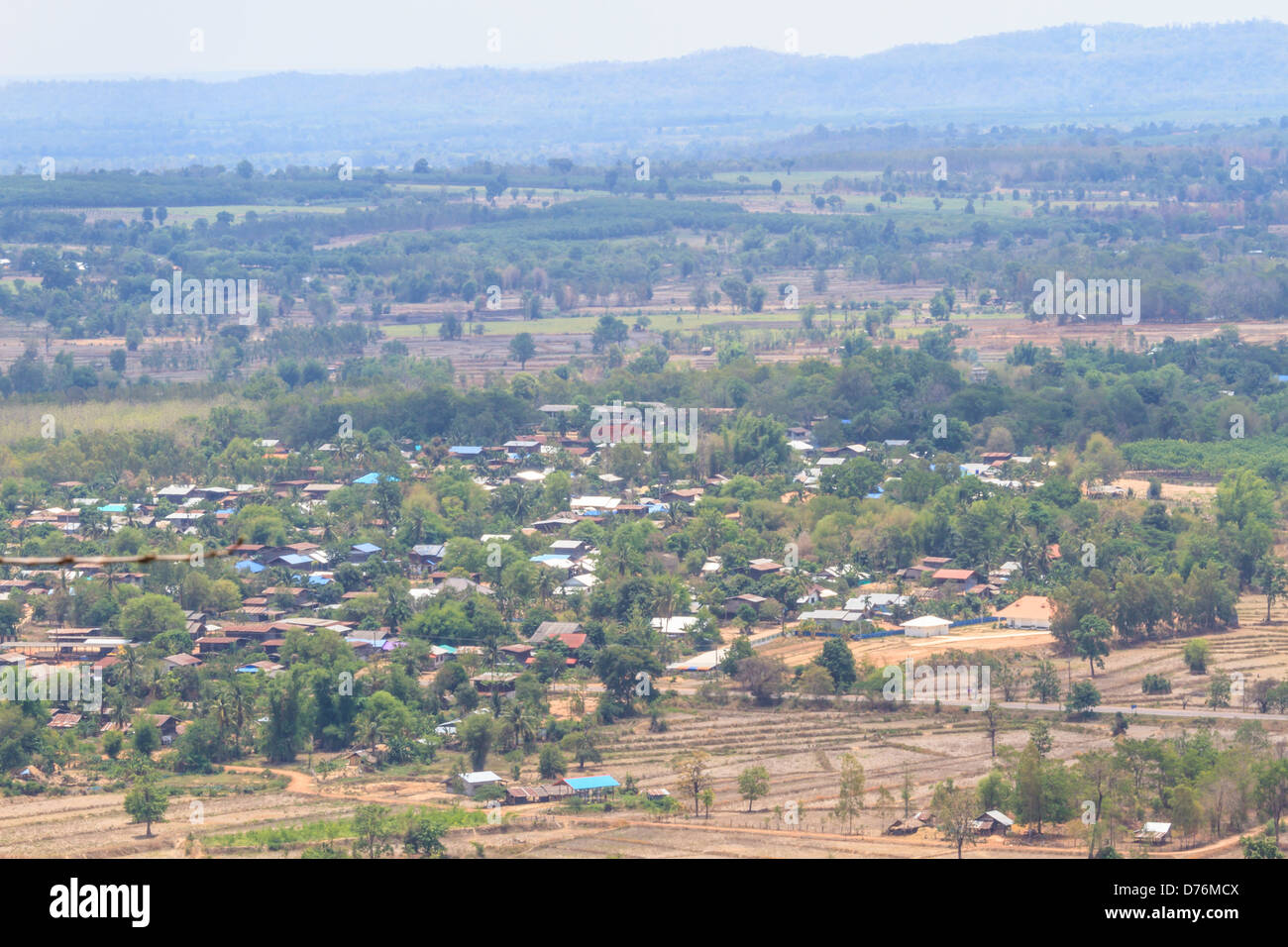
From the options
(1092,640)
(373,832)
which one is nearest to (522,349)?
(1092,640)

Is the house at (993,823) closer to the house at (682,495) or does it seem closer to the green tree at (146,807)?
the green tree at (146,807)

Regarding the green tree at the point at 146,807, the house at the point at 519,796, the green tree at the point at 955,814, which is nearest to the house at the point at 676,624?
the house at the point at 519,796

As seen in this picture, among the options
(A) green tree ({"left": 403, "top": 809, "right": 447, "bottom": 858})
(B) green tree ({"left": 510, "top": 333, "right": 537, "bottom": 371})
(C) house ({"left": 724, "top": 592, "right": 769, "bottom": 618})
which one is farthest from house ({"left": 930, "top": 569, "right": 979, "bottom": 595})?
(B) green tree ({"left": 510, "top": 333, "right": 537, "bottom": 371})

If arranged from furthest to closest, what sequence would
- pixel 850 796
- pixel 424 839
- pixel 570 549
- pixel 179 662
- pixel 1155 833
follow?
pixel 570 549 < pixel 179 662 < pixel 850 796 < pixel 1155 833 < pixel 424 839

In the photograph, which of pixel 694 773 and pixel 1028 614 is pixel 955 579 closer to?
pixel 1028 614

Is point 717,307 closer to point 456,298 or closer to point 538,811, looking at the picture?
point 456,298
